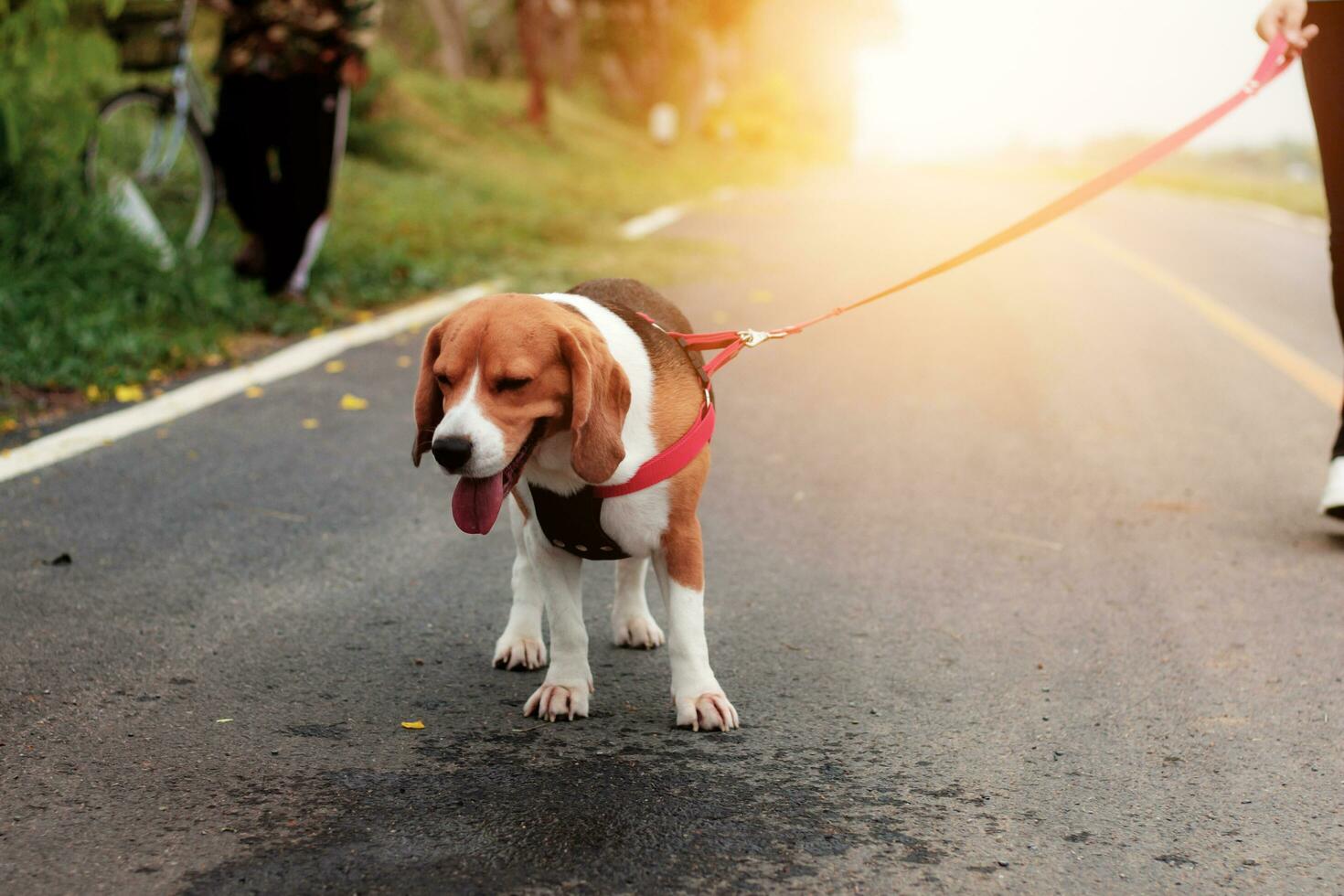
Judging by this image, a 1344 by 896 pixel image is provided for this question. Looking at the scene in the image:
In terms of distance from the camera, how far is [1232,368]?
27.3 feet

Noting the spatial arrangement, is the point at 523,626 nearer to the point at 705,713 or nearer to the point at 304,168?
the point at 705,713

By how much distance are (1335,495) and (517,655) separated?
115 inches

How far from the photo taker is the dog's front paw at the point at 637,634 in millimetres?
3953

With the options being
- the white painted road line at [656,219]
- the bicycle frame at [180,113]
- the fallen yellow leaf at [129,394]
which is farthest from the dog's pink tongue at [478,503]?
the white painted road line at [656,219]

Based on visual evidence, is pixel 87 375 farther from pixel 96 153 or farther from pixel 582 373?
pixel 582 373

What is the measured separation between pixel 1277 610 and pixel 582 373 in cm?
245

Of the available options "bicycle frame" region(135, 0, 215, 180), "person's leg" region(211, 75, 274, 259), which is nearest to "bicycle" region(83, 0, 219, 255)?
"bicycle frame" region(135, 0, 215, 180)

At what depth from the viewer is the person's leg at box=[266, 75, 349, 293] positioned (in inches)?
307

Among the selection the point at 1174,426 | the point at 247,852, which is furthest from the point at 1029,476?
the point at 247,852

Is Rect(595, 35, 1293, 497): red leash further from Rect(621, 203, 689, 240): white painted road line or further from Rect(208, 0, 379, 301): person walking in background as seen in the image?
Rect(621, 203, 689, 240): white painted road line

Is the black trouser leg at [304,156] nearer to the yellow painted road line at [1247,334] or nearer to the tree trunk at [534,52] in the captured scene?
the yellow painted road line at [1247,334]

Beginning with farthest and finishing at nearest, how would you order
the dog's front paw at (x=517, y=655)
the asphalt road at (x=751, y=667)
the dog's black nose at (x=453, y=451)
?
the dog's front paw at (x=517, y=655) < the dog's black nose at (x=453, y=451) < the asphalt road at (x=751, y=667)

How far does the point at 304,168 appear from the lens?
308 inches

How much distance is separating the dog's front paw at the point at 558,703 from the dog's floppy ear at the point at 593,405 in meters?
0.61
